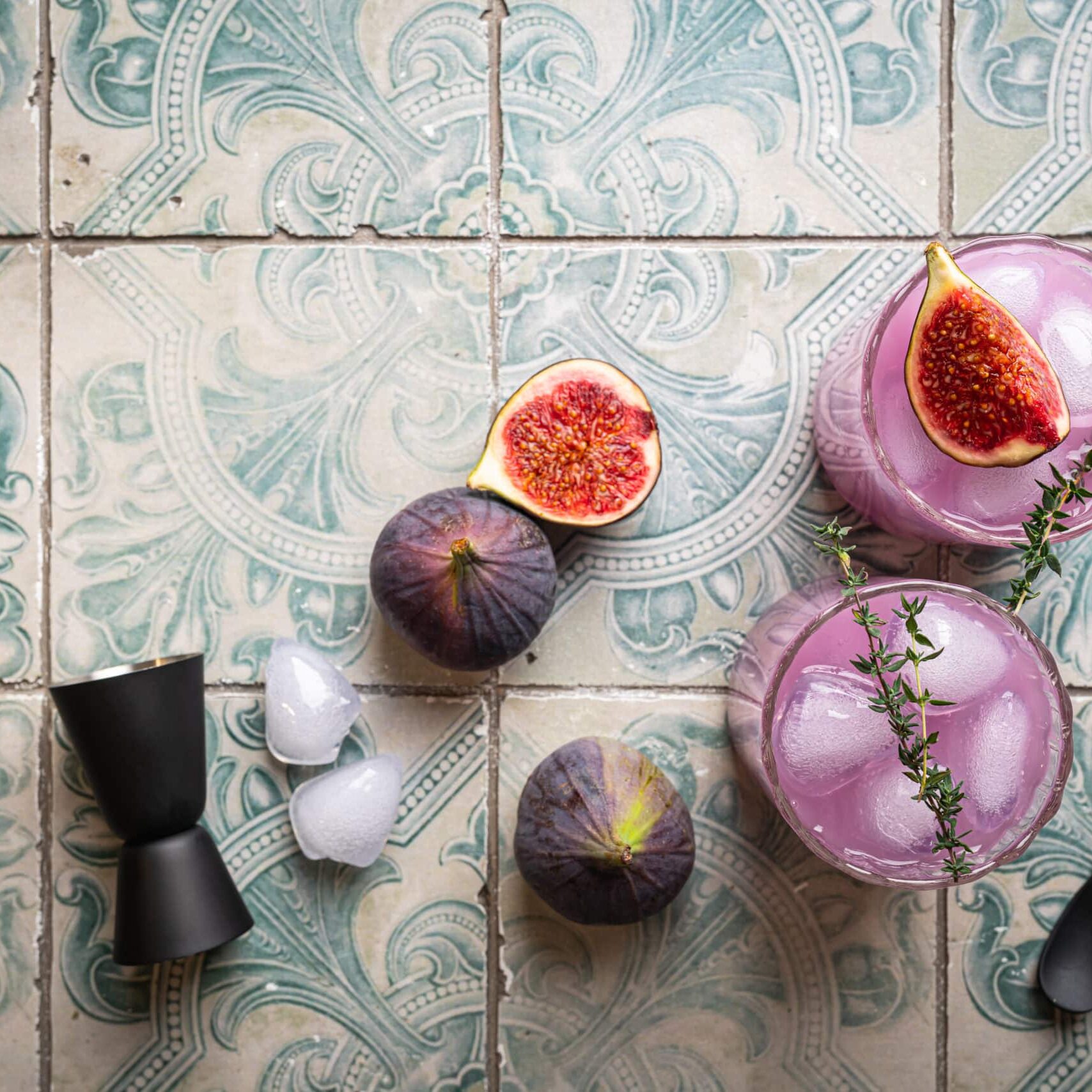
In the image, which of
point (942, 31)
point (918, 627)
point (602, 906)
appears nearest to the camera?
point (918, 627)

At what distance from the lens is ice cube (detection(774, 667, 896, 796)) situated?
0.82m

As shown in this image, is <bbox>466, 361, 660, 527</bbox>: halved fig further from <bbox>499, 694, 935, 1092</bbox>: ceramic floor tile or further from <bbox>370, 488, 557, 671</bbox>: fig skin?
<bbox>499, 694, 935, 1092</bbox>: ceramic floor tile

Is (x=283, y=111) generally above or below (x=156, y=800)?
above

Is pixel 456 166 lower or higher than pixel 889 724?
higher

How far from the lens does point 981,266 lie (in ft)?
2.86

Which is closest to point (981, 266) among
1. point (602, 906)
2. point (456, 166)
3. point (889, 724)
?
point (889, 724)

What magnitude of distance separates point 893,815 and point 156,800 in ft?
2.15

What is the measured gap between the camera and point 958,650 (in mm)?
811

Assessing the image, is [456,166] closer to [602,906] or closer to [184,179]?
[184,179]

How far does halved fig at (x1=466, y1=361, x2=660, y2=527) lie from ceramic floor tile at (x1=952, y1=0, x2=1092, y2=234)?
1.33 feet

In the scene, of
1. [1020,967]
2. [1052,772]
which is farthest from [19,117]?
[1020,967]

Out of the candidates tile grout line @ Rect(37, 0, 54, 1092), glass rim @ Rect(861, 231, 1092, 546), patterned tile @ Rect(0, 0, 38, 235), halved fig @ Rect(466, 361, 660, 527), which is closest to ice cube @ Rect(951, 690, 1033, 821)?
glass rim @ Rect(861, 231, 1092, 546)

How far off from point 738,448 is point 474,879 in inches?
20.4

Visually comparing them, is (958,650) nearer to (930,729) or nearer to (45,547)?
(930,729)
